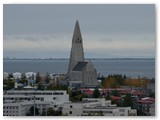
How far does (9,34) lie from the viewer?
483 centimetres

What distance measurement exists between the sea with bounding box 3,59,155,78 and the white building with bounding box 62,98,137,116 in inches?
11.6

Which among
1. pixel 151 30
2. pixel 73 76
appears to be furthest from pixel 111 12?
pixel 73 76

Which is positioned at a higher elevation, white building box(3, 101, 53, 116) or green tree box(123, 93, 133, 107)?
green tree box(123, 93, 133, 107)

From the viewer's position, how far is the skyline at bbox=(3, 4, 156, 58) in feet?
15.6

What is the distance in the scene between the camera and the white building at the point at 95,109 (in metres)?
4.72

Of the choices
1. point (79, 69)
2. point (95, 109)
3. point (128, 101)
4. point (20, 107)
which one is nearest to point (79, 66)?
point (79, 69)

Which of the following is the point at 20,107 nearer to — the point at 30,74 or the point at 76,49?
the point at 30,74

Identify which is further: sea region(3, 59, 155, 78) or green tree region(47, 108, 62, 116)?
green tree region(47, 108, 62, 116)

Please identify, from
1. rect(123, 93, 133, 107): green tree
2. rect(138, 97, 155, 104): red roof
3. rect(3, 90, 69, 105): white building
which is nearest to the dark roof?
rect(3, 90, 69, 105): white building

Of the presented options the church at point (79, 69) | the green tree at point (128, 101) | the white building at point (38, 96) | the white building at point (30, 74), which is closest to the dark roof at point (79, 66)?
the church at point (79, 69)

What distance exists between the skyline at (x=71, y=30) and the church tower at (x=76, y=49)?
0.04 m

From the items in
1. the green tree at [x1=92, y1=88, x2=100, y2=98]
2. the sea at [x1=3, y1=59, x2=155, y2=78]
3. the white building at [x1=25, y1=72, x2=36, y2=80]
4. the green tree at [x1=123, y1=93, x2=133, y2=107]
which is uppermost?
the sea at [x1=3, y1=59, x2=155, y2=78]

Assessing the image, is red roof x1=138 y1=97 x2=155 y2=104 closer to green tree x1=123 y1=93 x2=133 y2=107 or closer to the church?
green tree x1=123 y1=93 x2=133 y2=107

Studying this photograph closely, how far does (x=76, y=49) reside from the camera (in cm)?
479
